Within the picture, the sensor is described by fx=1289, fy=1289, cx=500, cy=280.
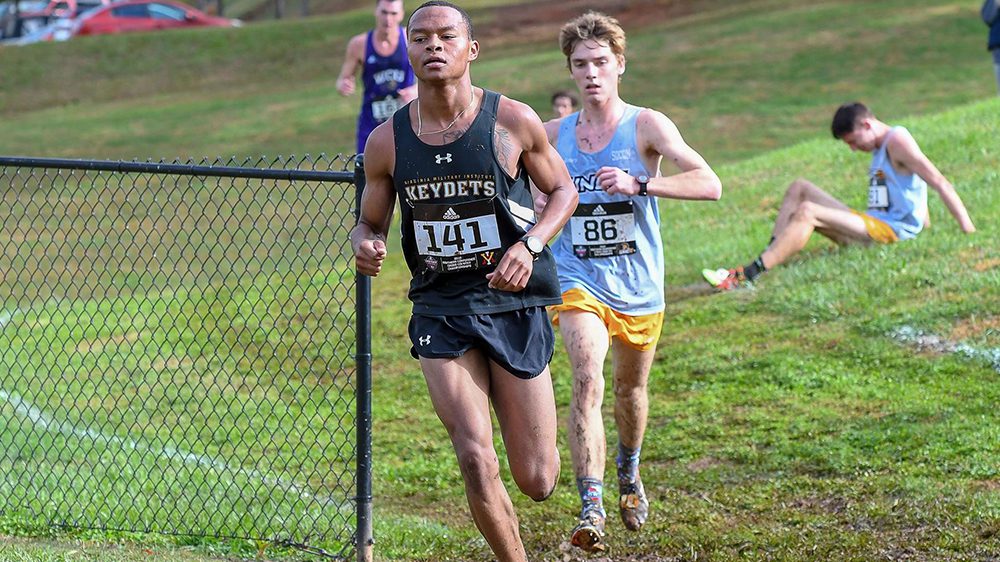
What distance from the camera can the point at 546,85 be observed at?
23531 mm

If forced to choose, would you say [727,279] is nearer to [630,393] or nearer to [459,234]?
[630,393]

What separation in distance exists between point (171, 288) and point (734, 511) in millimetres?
7090

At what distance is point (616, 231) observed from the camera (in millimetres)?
6004

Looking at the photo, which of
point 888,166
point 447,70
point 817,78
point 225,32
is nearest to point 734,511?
point 447,70

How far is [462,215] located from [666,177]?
1.49m

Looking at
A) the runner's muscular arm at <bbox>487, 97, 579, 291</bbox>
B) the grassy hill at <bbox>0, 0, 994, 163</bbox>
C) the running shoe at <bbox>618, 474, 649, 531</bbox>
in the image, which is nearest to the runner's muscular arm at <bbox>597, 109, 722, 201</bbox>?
the runner's muscular arm at <bbox>487, 97, 579, 291</bbox>

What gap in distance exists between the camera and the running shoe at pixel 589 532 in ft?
17.5

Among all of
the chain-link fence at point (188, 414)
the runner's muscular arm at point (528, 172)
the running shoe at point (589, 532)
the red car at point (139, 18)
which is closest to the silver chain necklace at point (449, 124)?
the runner's muscular arm at point (528, 172)

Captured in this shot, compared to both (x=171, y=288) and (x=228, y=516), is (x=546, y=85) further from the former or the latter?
(x=228, y=516)

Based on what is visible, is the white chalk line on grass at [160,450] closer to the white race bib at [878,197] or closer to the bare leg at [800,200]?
the bare leg at [800,200]

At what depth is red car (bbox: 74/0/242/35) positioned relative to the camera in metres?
38.5

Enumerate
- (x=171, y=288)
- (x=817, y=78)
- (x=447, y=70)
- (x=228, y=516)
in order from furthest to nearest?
(x=817, y=78) → (x=171, y=288) → (x=228, y=516) → (x=447, y=70)

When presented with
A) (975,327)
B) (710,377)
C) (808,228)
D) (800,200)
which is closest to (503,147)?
(710,377)

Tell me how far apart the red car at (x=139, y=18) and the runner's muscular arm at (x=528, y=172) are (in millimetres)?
34556
